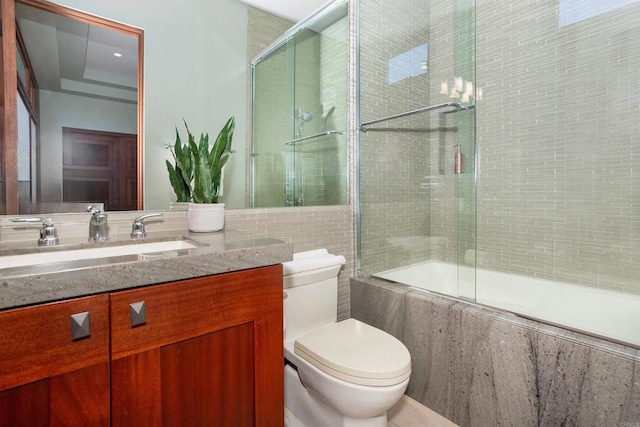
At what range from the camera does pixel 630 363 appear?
100 centimetres

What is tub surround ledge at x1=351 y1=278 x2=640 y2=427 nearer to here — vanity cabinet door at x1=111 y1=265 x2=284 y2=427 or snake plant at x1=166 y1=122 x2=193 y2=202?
vanity cabinet door at x1=111 y1=265 x2=284 y2=427

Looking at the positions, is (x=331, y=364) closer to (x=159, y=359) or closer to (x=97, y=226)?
(x=159, y=359)

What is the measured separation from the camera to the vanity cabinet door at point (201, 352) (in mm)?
736

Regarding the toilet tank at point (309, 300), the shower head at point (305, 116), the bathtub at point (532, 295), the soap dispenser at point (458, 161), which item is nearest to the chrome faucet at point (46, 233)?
the toilet tank at point (309, 300)

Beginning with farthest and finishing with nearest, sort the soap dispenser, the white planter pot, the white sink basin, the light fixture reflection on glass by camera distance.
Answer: the soap dispenser → the light fixture reflection on glass → the white planter pot → the white sink basin

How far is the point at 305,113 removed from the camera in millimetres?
2119

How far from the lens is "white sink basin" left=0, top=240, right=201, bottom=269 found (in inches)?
36.0

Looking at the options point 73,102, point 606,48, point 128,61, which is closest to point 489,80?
point 606,48

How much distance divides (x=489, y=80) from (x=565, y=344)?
1911mm

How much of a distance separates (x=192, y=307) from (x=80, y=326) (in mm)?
229

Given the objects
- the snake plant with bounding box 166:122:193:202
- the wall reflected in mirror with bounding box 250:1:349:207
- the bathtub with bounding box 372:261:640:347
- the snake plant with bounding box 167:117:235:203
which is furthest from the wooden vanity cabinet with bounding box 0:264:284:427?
the bathtub with bounding box 372:261:640:347

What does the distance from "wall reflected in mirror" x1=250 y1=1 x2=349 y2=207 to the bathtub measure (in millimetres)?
706

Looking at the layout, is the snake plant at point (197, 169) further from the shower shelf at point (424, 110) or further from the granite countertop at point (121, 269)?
the shower shelf at point (424, 110)

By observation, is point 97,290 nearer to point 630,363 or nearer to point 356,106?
point 630,363
